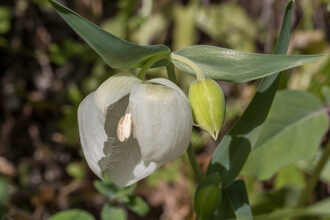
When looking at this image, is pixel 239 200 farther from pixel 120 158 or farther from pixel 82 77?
pixel 82 77

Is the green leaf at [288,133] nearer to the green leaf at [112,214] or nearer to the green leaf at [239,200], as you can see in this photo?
the green leaf at [239,200]

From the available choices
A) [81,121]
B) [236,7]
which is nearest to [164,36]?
[236,7]

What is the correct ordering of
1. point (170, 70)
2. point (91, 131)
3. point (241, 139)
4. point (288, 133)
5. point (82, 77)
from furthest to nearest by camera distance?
point (82, 77) → point (288, 133) → point (241, 139) → point (170, 70) → point (91, 131)

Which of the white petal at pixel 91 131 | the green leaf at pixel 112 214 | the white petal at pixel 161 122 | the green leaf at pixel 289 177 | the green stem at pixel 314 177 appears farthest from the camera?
the green leaf at pixel 289 177

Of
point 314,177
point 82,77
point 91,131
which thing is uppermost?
point 91,131

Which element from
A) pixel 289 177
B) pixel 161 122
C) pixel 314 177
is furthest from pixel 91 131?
pixel 289 177

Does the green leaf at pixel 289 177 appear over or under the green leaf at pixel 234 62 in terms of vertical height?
under

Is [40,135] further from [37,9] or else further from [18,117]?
[37,9]

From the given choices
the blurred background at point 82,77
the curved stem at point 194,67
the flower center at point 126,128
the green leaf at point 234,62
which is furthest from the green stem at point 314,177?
the flower center at point 126,128
